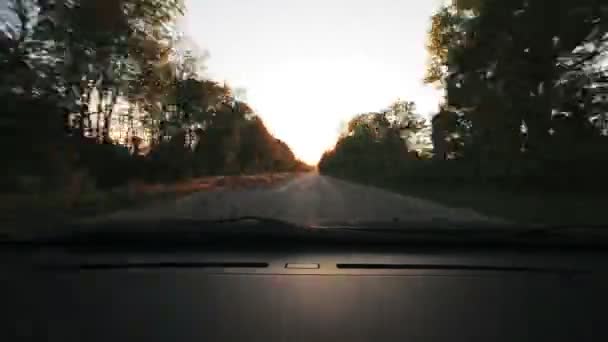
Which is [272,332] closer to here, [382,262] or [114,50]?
[382,262]

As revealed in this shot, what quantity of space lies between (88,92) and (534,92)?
24026mm

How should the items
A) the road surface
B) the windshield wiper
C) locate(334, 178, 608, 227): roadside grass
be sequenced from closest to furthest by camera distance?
the windshield wiper
the road surface
locate(334, 178, 608, 227): roadside grass

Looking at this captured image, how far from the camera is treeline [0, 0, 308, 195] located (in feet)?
65.1

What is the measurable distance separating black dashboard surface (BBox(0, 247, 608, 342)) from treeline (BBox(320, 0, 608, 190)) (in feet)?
70.7

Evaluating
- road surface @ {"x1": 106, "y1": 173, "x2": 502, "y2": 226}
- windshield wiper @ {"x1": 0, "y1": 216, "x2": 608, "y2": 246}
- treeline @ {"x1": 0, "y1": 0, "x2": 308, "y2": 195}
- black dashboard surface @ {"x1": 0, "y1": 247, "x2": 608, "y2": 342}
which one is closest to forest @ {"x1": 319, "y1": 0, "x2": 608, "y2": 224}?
road surface @ {"x1": 106, "y1": 173, "x2": 502, "y2": 226}

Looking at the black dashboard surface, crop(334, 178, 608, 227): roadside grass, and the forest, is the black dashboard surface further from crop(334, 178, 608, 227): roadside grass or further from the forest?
the forest

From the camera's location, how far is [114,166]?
33.4m

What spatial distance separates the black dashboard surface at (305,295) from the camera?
308cm

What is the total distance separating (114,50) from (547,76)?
23113 mm

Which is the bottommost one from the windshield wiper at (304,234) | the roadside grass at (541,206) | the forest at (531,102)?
the roadside grass at (541,206)

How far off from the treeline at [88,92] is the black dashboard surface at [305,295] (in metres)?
17.7

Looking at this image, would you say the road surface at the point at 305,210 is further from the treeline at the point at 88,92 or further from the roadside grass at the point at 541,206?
the treeline at the point at 88,92

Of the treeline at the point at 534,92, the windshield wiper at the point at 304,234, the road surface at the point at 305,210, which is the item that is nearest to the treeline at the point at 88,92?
the road surface at the point at 305,210

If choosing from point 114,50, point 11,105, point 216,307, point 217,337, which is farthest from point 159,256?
point 114,50
